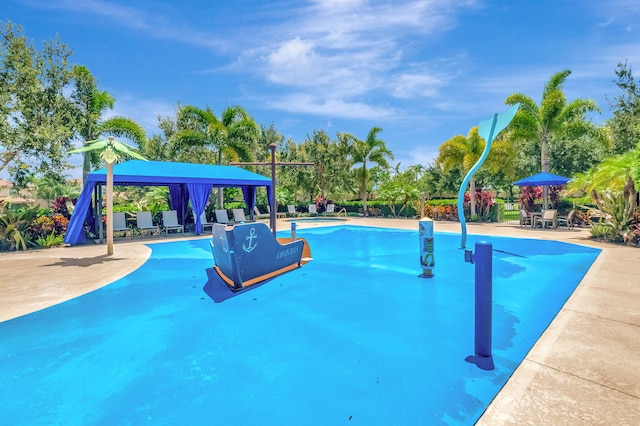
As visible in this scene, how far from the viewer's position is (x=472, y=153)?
2308cm

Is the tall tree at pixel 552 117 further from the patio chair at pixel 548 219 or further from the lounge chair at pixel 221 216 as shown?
the lounge chair at pixel 221 216

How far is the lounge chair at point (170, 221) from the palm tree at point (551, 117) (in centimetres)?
2005

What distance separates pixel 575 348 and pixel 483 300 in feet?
3.59

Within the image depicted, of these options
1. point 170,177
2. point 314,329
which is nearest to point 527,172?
point 170,177

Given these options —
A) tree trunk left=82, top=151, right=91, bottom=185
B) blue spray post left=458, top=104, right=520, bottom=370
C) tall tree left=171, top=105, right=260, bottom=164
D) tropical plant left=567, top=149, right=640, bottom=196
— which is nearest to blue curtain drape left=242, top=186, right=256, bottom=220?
tall tree left=171, top=105, right=260, bottom=164

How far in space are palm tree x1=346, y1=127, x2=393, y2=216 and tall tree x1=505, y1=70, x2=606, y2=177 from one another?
11.4m

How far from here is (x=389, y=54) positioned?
13211 millimetres

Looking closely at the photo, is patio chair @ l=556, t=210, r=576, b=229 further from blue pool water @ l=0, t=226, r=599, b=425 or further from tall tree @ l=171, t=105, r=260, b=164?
tall tree @ l=171, t=105, r=260, b=164

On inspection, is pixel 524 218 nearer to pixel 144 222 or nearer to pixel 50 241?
pixel 144 222

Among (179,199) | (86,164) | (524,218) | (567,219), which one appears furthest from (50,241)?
(567,219)

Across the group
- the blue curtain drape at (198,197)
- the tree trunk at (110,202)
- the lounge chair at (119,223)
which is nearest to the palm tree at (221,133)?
the blue curtain drape at (198,197)

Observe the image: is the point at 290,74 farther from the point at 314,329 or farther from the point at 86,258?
the point at 314,329

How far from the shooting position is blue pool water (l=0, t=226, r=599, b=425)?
3285mm

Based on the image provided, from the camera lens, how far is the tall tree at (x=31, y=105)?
13.8 m
